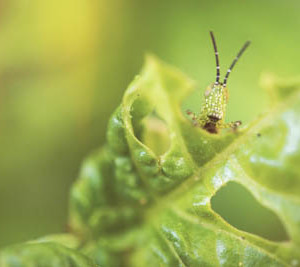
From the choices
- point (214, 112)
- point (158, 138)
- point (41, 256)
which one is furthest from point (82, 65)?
point (41, 256)

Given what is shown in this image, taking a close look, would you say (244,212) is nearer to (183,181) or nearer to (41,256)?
(183,181)

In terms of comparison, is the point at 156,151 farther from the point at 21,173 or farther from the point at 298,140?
the point at 21,173

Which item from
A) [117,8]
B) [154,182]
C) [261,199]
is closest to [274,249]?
[261,199]

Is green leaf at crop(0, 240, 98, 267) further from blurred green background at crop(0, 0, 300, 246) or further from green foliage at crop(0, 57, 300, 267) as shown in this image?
blurred green background at crop(0, 0, 300, 246)

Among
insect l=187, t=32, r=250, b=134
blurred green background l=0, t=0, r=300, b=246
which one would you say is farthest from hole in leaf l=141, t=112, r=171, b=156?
blurred green background l=0, t=0, r=300, b=246

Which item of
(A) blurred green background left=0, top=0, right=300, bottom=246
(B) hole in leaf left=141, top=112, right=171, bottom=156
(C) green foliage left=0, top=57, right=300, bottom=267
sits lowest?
(C) green foliage left=0, top=57, right=300, bottom=267

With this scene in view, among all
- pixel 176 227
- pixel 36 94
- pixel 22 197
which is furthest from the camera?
pixel 36 94
